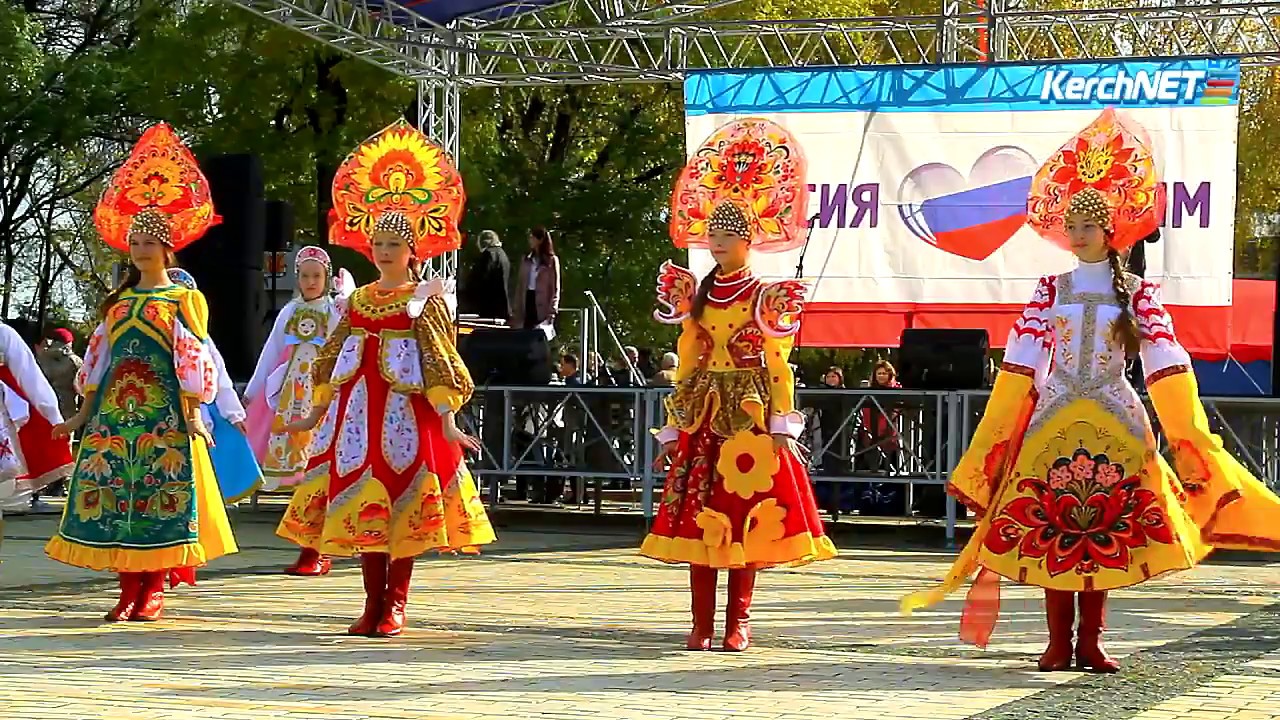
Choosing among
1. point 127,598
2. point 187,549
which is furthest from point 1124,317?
point 127,598

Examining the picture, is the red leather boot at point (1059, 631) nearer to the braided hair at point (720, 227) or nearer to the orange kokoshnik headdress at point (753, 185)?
the braided hair at point (720, 227)

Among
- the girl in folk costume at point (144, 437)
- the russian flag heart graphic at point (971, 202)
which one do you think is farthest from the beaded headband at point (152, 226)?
the russian flag heart graphic at point (971, 202)

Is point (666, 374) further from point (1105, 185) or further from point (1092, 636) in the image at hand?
point (1092, 636)

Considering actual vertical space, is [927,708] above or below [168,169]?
below

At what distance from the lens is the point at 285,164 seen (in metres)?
23.1

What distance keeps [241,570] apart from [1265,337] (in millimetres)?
12188

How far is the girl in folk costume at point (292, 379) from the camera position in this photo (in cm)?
1070

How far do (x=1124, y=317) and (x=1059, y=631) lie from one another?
1078 millimetres

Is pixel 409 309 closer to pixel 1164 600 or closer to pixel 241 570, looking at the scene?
pixel 241 570

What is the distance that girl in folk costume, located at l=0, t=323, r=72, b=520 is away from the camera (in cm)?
859

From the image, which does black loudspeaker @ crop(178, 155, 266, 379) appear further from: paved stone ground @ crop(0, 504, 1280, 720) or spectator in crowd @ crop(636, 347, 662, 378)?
paved stone ground @ crop(0, 504, 1280, 720)

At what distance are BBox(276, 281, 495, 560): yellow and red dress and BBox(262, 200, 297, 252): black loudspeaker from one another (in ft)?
31.6

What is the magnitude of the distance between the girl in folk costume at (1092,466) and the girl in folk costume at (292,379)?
4.61 meters

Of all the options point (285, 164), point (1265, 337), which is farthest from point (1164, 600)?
point (285, 164)
